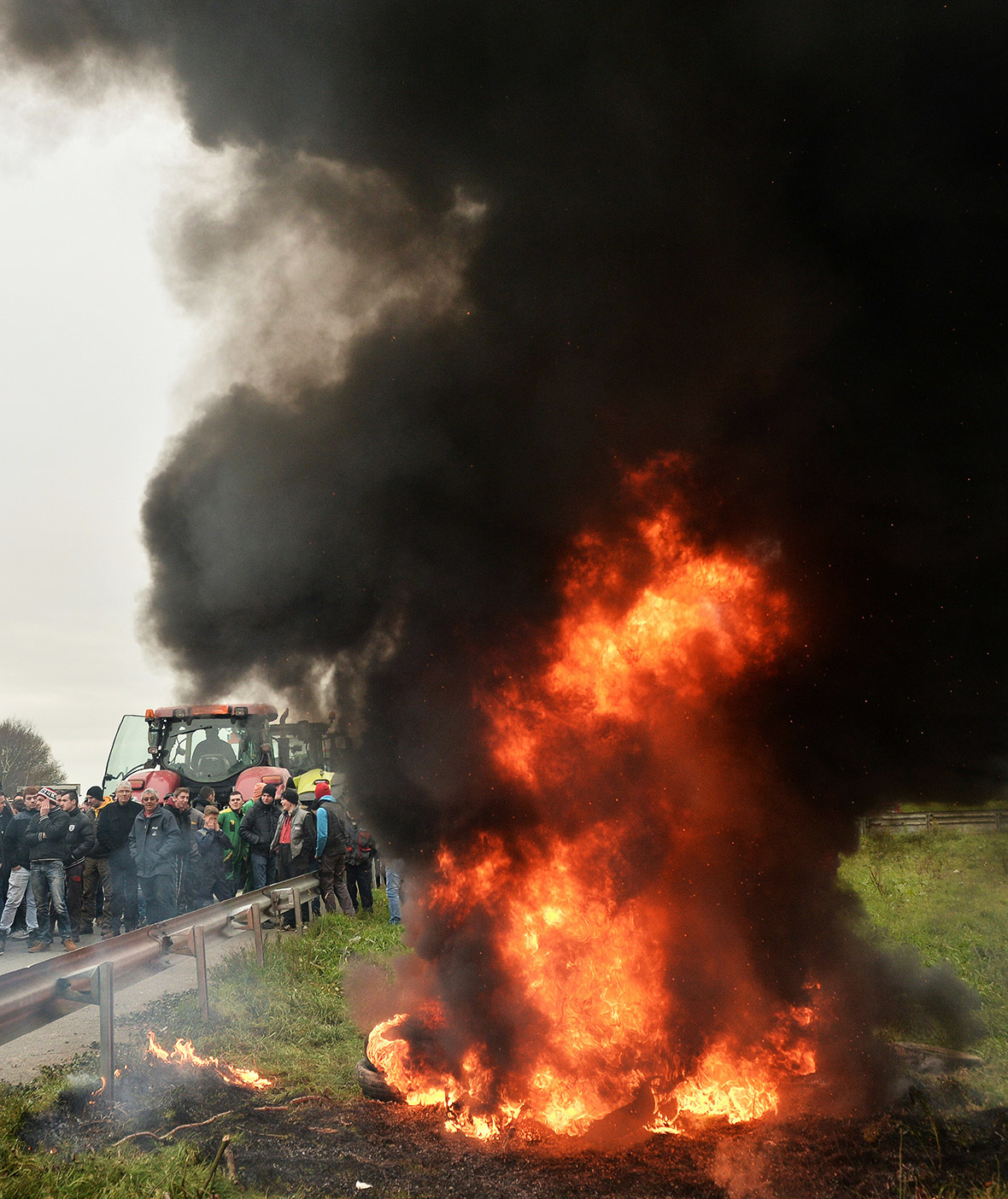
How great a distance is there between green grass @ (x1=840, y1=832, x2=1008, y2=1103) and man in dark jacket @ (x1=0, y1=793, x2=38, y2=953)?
1076cm

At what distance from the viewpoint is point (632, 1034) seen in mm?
6105

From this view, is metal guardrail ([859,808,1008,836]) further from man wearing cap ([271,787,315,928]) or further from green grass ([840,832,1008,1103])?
man wearing cap ([271,787,315,928])

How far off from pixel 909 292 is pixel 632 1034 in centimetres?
601

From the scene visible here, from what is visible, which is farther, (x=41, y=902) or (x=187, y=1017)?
(x=41, y=902)

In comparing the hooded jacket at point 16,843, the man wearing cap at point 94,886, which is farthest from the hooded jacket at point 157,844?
the hooded jacket at point 16,843

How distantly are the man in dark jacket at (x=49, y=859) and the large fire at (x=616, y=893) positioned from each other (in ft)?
23.4

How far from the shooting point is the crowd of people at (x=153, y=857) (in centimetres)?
1116

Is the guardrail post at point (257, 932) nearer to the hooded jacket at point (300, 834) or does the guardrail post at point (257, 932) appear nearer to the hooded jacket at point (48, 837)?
the hooded jacket at point (300, 834)

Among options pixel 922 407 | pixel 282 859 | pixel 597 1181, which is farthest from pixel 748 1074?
pixel 282 859

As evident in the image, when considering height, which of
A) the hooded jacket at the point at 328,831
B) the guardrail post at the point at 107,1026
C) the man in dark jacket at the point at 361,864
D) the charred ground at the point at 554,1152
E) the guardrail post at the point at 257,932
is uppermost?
the hooded jacket at the point at 328,831

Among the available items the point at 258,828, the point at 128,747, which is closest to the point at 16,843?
the point at 258,828

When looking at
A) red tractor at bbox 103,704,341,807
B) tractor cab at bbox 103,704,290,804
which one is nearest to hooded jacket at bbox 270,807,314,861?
red tractor at bbox 103,704,341,807

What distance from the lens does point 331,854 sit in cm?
1205

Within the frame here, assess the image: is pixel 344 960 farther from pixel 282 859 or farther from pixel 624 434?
pixel 624 434
